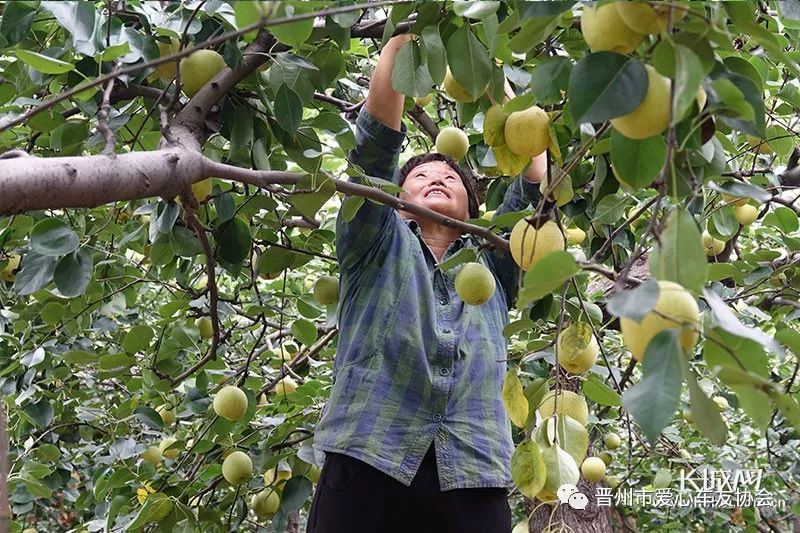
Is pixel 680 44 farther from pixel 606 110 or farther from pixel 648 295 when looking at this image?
pixel 648 295

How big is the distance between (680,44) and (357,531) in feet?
3.92

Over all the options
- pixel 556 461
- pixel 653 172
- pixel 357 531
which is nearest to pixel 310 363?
pixel 357 531

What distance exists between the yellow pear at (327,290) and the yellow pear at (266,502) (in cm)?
54

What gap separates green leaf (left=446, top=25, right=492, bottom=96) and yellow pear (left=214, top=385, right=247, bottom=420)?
3.37 feet

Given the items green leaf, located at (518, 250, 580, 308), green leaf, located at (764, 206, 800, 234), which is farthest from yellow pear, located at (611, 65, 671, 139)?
green leaf, located at (764, 206, 800, 234)

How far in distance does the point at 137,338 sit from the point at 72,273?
2.01ft

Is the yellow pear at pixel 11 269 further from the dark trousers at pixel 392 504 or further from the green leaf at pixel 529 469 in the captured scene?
the green leaf at pixel 529 469

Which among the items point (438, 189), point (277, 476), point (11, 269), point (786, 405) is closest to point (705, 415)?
point (786, 405)

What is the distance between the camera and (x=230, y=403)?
6.43ft

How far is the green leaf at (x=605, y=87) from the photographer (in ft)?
2.49

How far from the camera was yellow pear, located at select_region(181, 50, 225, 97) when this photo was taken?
1388 mm

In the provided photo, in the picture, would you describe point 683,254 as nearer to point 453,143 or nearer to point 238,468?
point 453,143

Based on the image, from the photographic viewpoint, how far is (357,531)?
165 centimetres

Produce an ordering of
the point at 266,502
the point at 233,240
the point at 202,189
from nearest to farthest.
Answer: the point at 202,189, the point at 233,240, the point at 266,502
